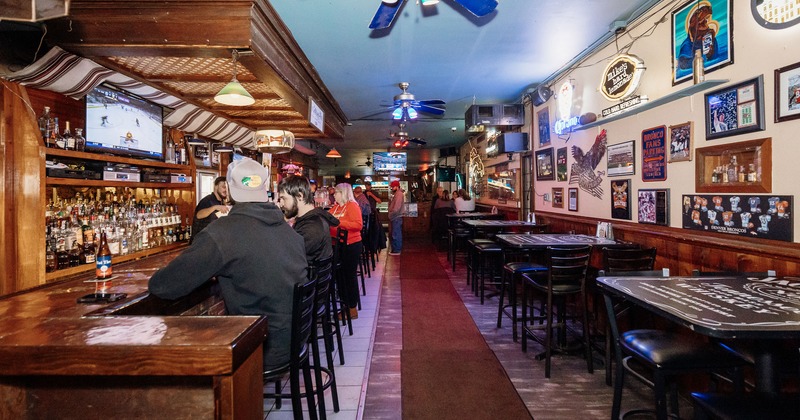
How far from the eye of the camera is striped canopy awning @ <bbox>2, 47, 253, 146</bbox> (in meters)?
2.83

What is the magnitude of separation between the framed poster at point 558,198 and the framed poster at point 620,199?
1.35 meters

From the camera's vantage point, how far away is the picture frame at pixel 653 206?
3.76 metres

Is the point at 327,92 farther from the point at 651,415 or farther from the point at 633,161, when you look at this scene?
the point at 651,415

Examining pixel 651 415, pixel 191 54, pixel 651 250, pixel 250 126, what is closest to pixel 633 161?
pixel 651 250

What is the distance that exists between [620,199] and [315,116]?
402 cm

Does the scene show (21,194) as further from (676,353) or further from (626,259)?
(626,259)

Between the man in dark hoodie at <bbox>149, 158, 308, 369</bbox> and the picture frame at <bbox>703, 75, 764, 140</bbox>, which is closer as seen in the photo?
the man in dark hoodie at <bbox>149, 158, 308, 369</bbox>

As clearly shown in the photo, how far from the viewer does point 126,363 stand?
3.91 feet

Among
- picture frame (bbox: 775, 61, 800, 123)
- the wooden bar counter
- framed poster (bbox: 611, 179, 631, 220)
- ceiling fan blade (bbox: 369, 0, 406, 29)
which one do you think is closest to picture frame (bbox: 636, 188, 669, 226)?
framed poster (bbox: 611, 179, 631, 220)

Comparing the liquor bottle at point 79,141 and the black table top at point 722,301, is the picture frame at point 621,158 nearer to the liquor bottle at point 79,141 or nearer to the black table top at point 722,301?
the black table top at point 722,301

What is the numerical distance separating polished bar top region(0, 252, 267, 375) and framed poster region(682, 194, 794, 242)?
3260mm

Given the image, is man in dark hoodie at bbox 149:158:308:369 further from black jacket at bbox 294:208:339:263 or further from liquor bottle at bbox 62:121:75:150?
liquor bottle at bbox 62:121:75:150

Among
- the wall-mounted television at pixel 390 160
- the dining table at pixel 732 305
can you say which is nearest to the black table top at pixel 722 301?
the dining table at pixel 732 305

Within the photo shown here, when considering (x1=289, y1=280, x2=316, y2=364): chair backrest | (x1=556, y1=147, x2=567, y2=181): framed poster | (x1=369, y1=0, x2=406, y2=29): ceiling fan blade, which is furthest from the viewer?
(x1=556, y1=147, x2=567, y2=181): framed poster
